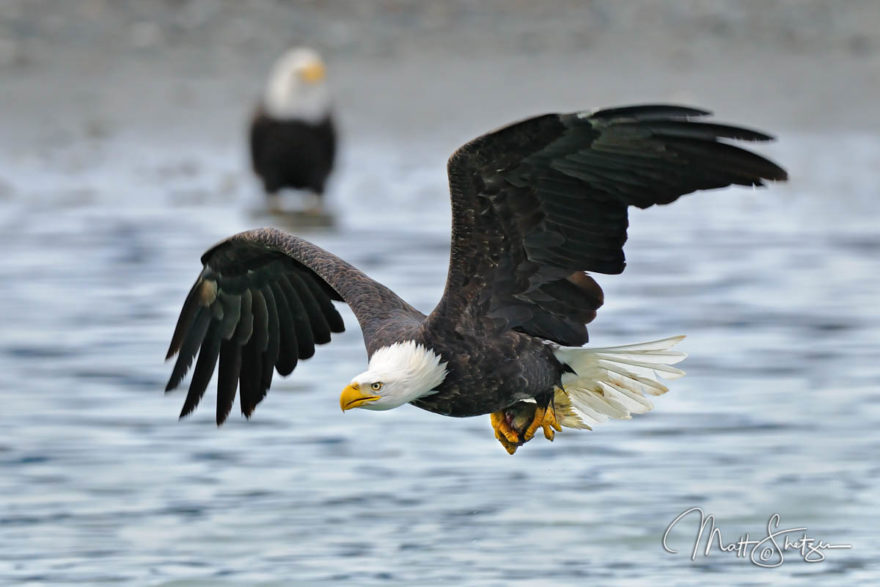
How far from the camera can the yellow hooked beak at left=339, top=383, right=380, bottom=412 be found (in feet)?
17.3

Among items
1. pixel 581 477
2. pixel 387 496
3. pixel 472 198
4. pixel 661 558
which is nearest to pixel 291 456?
pixel 387 496

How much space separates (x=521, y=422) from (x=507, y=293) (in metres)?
0.61

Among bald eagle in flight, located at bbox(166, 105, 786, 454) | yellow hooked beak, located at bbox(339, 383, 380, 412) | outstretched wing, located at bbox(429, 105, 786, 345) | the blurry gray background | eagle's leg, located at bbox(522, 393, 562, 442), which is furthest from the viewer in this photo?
the blurry gray background

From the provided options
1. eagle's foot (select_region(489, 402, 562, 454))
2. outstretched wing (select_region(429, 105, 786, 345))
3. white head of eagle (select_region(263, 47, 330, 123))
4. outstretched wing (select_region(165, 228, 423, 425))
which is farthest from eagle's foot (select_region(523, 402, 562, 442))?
white head of eagle (select_region(263, 47, 330, 123))

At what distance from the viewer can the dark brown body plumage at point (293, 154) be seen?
1373cm

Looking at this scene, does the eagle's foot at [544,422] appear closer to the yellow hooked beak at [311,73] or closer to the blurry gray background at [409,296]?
the blurry gray background at [409,296]

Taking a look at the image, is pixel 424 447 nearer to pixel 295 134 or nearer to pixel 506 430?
pixel 506 430

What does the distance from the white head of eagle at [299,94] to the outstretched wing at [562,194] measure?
8432mm

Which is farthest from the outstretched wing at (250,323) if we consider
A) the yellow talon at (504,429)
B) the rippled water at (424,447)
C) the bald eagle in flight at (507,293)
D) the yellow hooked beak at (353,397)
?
the yellow hooked beak at (353,397)

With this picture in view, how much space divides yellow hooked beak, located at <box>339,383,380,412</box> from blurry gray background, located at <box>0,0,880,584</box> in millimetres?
900

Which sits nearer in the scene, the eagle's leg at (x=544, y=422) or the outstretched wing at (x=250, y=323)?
the eagle's leg at (x=544, y=422)

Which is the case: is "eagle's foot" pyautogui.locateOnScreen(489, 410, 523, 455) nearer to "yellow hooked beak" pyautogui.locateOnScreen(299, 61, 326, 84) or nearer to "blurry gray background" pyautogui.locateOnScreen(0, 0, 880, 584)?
"blurry gray background" pyautogui.locateOnScreen(0, 0, 880, 584)

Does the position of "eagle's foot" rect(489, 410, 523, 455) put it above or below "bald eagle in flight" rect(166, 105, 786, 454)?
below
